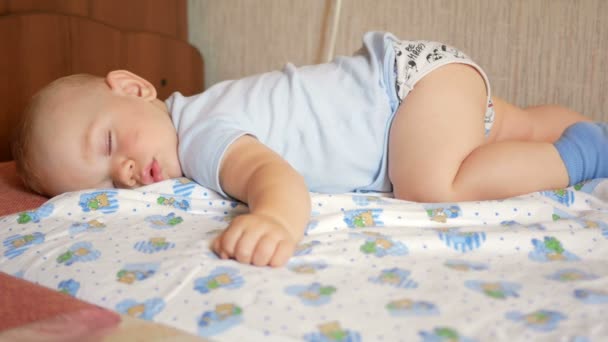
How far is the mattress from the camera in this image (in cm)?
56

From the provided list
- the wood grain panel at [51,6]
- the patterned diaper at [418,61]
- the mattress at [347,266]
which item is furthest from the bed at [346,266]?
the wood grain panel at [51,6]

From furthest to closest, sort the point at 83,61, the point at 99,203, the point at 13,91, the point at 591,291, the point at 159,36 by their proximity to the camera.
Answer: the point at 159,36 → the point at 83,61 → the point at 13,91 → the point at 99,203 → the point at 591,291

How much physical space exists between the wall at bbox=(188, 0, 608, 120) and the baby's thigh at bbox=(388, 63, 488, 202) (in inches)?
20.2

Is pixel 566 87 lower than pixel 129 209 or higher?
higher

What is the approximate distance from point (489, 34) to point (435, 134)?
65 centimetres

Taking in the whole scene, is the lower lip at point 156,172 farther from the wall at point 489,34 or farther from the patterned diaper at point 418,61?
the wall at point 489,34

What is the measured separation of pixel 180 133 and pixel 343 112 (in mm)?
281

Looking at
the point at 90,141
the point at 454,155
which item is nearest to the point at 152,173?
the point at 90,141

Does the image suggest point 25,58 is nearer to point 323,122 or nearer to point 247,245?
point 323,122

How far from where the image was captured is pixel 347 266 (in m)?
0.69

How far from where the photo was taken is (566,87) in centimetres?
145

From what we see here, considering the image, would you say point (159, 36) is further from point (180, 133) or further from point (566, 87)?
point (566, 87)

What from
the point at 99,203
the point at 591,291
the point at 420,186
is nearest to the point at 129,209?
the point at 99,203

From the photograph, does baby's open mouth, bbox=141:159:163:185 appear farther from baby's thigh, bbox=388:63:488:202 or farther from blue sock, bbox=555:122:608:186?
blue sock, bbox=555:122:608:186
